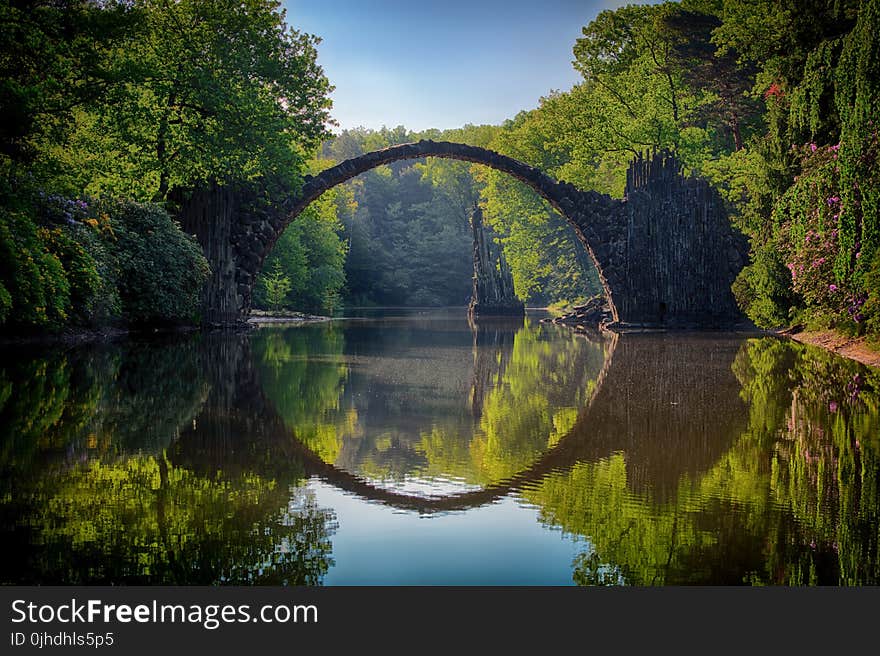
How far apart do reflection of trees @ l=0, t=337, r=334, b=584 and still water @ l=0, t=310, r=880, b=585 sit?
0.8 inches

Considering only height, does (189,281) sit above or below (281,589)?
above

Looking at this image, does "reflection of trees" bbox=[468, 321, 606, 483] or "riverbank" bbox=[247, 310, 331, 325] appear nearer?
"reflection of trees" bbox=[468, 321, 606, 483]

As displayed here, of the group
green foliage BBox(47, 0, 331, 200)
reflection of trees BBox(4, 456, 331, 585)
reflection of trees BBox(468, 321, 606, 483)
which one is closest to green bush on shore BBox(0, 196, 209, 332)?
green foliage BBox(47, 0, 331, 200)

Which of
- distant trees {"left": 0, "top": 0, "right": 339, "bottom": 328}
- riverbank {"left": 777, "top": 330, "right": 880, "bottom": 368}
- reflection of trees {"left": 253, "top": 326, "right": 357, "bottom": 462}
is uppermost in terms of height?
distant trees {"left": 0, "top": 0, "right": 339, "bottom": 328}

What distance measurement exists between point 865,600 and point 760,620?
19.5 inches

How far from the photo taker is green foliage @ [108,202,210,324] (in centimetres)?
2019

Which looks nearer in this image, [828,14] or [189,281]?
[828,14]

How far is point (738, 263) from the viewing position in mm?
26641

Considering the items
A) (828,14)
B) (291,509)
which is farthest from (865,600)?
(828,14)

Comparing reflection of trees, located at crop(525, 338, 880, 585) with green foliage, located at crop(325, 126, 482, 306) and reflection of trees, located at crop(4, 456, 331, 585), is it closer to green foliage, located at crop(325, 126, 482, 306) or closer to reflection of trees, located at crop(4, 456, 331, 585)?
reflection of trees, located at crop(4, 456, 331, 585)

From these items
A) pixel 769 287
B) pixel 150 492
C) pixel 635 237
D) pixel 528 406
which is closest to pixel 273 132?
pixel 635 237

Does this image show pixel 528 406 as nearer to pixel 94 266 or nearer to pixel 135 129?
pixel 94 266

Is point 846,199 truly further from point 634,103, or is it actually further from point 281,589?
point 634,103

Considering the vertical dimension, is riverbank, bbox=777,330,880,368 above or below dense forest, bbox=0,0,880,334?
below
